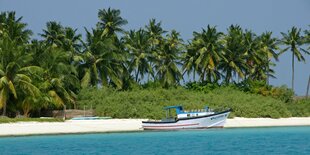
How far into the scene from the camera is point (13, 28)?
59.1 metres

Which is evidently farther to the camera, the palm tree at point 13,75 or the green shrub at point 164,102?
the green shrub at point 164,102

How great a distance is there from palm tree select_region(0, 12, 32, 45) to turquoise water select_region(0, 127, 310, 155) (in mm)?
23400

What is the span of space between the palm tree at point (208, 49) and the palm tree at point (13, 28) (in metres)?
21.3

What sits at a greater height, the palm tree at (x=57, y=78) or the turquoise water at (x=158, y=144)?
the palm tree at (x=57, y=78)

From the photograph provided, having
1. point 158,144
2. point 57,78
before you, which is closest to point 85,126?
point 57,78

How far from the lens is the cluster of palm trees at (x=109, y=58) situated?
4759cm

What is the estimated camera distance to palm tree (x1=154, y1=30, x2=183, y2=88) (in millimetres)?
68562

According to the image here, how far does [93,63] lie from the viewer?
61000mm

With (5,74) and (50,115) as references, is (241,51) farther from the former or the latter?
(5,74)

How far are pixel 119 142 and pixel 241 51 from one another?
4076 centimetres

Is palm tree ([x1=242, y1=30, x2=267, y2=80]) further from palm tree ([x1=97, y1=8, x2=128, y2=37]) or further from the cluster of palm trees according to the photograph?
palm tree ([x1=97, y1=8, x2=128, y2=37])

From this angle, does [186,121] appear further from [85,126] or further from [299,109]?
[299,109]

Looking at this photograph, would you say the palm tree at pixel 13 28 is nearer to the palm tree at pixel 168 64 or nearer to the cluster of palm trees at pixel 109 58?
the cluster of palm trees at pixel 109 58

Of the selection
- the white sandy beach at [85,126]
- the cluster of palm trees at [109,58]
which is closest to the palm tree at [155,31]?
the cluster of palm trees at [109,58]
